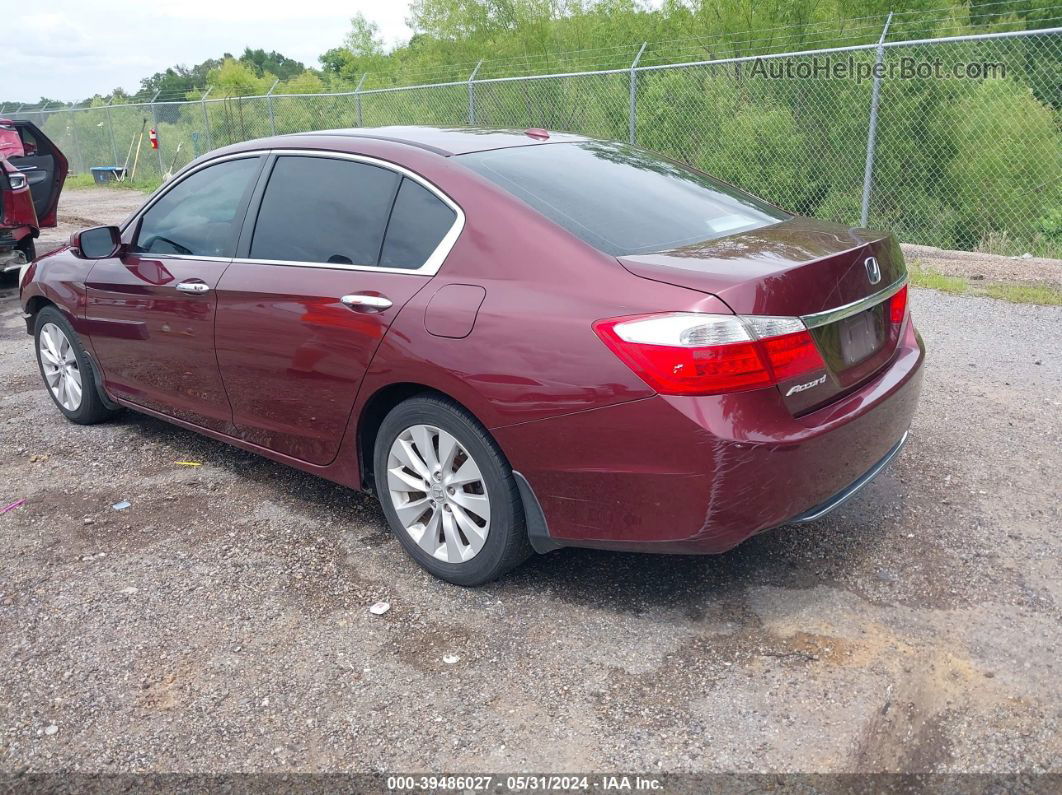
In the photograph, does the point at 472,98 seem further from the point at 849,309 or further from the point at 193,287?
the point at 849,309

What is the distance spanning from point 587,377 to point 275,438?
1758mm

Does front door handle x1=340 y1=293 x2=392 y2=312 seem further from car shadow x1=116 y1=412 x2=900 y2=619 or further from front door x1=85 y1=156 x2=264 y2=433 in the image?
car shadow x1=116 y1=412 x2=900 y2=619

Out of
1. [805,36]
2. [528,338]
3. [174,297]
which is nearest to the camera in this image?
[528,338]

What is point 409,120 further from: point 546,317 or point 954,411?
point 546,317

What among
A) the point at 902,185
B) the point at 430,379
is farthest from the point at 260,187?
the point at 902,185

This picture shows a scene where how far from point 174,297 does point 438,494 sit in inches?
70.8

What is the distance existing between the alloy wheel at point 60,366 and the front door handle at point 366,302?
2.63 meters

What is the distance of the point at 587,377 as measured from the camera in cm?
279

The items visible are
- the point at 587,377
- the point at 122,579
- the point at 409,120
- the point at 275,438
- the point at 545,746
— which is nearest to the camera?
the point at 545,746

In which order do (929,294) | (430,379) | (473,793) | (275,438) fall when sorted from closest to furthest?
(473,793) < (430,379) < (275,438) < (929,294)

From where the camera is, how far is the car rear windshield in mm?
3215

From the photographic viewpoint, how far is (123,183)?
24984mm

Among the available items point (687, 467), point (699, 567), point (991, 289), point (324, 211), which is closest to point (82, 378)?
point (324, 211)

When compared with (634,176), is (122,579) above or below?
below
